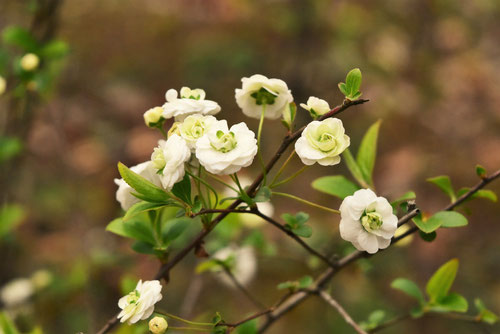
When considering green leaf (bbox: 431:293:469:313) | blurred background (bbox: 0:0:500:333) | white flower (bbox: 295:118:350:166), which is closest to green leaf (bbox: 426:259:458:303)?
green leaf (bbox: 431:293:469:313)

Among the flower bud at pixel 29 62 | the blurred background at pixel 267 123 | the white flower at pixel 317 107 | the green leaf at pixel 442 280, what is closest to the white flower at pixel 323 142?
the white flower at pixel 317 107

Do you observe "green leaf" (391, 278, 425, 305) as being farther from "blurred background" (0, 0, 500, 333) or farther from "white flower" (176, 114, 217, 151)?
"blurred background" (0, 0, 500, 333)

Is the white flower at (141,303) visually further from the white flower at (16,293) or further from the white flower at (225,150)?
the white flower at (16,293)

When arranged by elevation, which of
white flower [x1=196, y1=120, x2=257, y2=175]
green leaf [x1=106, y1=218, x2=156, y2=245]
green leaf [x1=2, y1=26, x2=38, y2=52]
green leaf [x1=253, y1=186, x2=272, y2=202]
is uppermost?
white flower [x1=196, y1=120, x2=257, y2=175]

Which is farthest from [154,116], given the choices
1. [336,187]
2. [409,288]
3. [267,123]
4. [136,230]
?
[267,123]

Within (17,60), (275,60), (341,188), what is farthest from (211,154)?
(275,60)

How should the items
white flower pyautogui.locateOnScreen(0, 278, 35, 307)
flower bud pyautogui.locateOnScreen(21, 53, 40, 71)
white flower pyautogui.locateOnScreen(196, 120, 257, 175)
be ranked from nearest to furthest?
1. white flower pyautogui.locateOnScreen(196, 120, 257, 175)
2. flower bud pyautogui.locateOnScreen(21, 53, 40, 71)
3. white flower pyautogui.locateOnScreen(0, 278, 35, 307)

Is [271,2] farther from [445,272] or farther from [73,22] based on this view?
[445,272]
